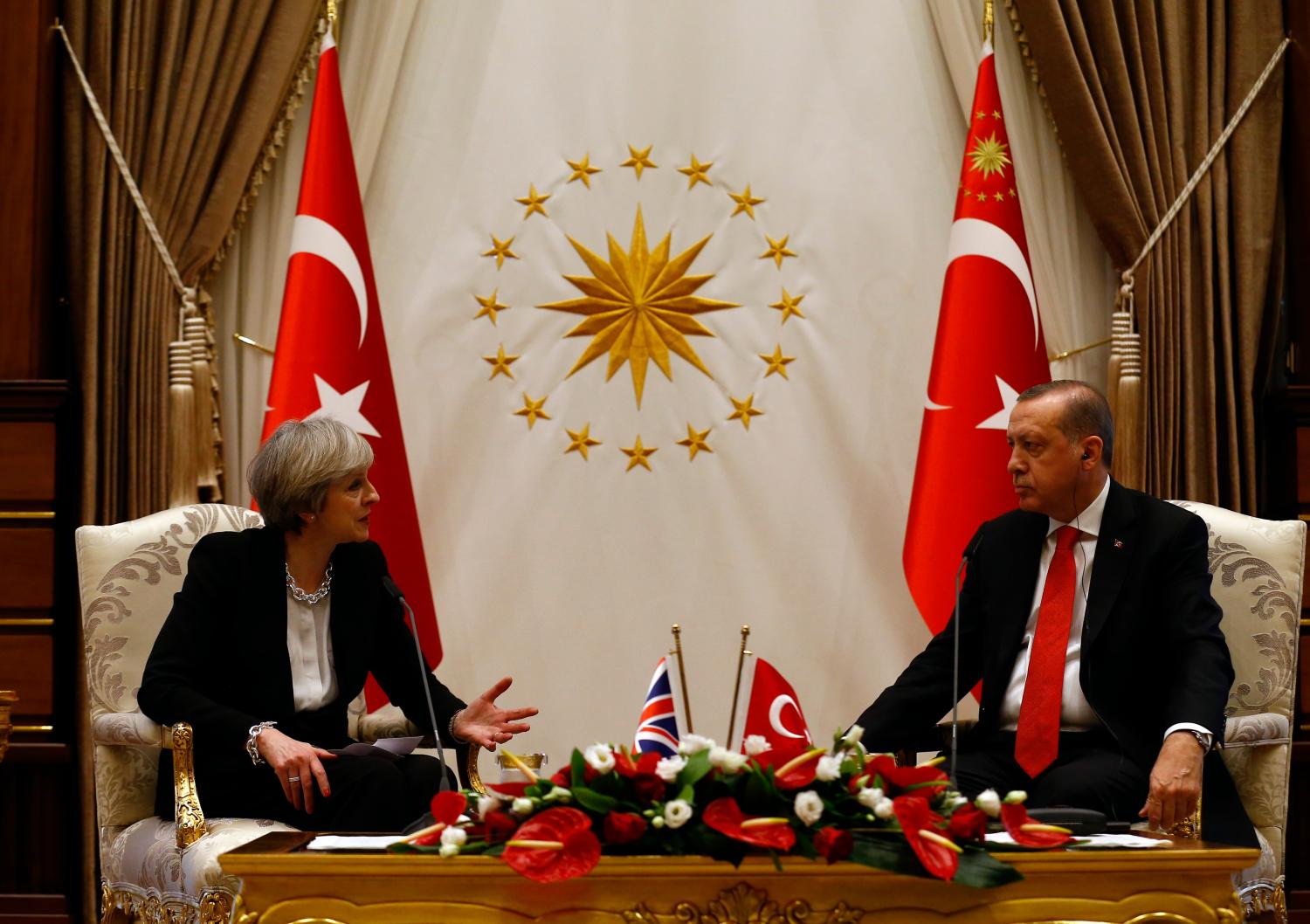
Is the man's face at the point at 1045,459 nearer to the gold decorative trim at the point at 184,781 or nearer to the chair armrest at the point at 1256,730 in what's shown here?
the chair armrest at the point at 1256,730

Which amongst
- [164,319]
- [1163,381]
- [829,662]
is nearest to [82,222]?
[164,319]

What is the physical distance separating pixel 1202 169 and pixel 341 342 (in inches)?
104

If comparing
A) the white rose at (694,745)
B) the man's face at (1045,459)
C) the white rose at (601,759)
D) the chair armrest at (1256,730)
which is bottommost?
the chair armrest at (1256,730)

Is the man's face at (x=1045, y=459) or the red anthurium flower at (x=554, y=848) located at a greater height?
the man's face at (x=1045, y=459)

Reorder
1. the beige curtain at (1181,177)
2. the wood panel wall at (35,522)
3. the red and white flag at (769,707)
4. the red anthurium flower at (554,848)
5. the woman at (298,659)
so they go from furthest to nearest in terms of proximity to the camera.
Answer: the beige curtain at (1181,177) → the wood panel wall at (35,522) → the red and white flag at (769,707) → the woman at (298,659) → the red anthurium flower at (554,848)

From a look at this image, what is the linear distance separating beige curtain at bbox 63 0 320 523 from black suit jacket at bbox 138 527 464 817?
1.36 metres

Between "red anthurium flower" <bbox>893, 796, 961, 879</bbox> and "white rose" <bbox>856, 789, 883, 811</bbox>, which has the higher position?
"white rose" <bbox>856, 789, 883, 811</bbox>

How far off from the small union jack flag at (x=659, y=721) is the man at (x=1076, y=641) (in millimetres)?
648

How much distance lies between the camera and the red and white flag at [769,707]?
3.63 meters

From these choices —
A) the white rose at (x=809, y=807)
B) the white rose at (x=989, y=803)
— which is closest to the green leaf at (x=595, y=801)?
the white rose at (x=809, y=807)

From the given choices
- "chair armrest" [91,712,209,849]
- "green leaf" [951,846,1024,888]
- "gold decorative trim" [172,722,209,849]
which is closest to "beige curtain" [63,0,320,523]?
"chair armrest" [91,712,209,849]

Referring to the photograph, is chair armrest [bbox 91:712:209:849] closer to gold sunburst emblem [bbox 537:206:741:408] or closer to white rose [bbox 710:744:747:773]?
white rose [bbox 710:744:747:773]

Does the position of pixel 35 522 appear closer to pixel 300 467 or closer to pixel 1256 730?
pixel 300 467

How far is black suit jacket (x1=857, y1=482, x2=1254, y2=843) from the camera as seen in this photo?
304 centimetres
